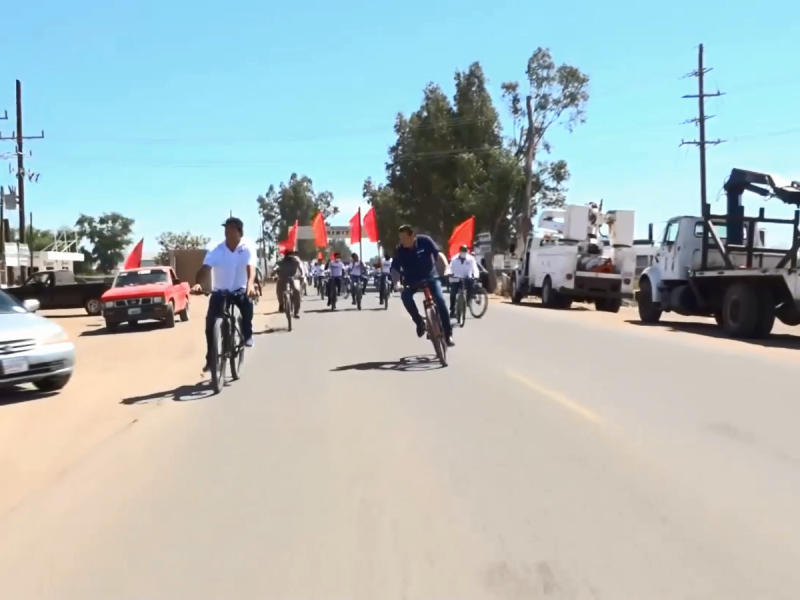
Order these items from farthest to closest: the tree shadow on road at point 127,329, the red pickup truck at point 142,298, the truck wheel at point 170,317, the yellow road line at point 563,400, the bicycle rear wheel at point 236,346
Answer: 1. the truck wheel at point 170,317
2. the red pickup truck at point 142,298
3. the tree shadow on road at point 127,329
4. the bicycle rear wheel at point 236,346
5. the yellow road line at point 563,400

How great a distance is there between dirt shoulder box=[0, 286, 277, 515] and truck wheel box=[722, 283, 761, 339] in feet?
32.1

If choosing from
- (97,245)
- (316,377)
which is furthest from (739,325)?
(97,245)

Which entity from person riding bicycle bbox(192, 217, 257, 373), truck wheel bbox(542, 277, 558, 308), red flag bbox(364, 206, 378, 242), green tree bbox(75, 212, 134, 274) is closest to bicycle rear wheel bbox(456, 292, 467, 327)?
person riding bicycle bbox(192, 217, 257, 373)

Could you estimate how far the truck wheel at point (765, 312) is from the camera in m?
16.3

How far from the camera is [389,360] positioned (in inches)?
Answer: 499

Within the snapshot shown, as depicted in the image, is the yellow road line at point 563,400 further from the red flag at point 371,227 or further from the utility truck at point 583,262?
the red flag at point 371,227

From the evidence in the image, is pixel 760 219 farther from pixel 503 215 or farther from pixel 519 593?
pixel 503 215

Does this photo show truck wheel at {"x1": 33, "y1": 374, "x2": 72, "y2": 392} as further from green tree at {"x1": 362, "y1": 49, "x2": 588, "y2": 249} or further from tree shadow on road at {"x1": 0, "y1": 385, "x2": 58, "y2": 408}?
→ green tree at {"x1": 362, "y1": 49, "x2": 588, "y2": 249}

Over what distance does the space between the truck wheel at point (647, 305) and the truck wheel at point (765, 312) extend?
13.7ft

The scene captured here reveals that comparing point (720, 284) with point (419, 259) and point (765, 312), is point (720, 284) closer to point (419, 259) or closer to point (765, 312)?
point (765, 312)

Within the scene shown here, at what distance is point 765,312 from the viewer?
16.3 m

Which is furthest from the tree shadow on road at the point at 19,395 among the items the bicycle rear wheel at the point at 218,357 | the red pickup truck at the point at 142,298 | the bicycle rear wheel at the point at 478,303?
the bicycle rear wheel at the point at 478,303

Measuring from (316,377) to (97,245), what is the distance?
431ft

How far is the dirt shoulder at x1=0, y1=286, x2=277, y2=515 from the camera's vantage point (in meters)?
6.81
